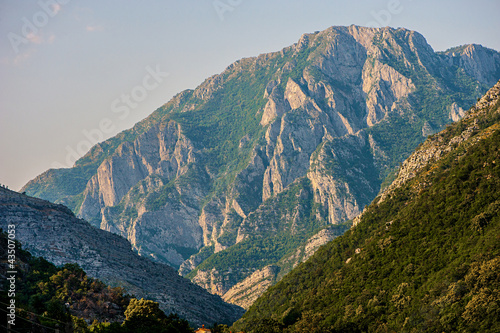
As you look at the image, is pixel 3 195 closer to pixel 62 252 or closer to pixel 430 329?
pixel 62 252

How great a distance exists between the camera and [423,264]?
12594 centimetres

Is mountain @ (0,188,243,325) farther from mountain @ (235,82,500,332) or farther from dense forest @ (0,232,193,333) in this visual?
dense forest @ (0,232,193,333)

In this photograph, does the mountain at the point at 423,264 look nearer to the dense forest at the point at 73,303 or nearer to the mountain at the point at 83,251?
the mountain at the point at 83,251

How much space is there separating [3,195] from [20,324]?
102 m

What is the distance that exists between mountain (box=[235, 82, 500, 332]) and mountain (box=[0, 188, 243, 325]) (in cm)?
2537

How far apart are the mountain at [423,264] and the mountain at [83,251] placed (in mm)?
25367

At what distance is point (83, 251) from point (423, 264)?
108 meters

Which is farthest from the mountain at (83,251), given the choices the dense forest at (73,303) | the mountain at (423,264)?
the dense forest at (73,303)

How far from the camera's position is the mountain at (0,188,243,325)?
165375 mm

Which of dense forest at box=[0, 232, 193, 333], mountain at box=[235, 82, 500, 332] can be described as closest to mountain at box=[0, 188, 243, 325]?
mountain at box=[235, 82, 500, 332]

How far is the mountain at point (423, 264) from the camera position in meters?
104

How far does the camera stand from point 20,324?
83.2m

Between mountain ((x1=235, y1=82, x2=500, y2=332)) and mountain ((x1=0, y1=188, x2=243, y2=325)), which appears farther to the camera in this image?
mountain ((x1=0, y1=188, x2=243, y2=325))

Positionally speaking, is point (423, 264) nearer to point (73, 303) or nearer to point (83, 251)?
point (73, 303)
